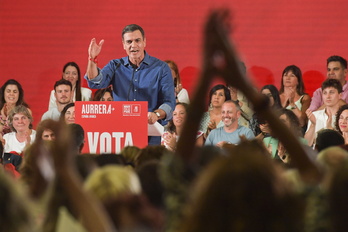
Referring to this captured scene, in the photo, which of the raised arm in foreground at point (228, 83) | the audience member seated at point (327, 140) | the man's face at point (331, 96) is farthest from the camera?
the man's face at point (331, 96)

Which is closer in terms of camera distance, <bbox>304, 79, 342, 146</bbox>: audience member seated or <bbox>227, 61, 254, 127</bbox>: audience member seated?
<bbox>304, 79, 342, 146</bbox>: audience member seated

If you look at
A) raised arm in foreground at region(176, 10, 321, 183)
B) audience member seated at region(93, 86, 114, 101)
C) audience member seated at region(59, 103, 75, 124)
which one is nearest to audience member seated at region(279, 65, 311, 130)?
audience member seated at region(93, 86, 114, 101)

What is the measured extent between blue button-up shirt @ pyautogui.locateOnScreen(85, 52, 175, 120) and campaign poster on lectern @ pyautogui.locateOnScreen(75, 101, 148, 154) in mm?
674

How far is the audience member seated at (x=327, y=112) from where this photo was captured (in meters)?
6.14

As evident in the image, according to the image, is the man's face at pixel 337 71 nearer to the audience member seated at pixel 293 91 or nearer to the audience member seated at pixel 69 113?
the audience member seated at pixel 293 91

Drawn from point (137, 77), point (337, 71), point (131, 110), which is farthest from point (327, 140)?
point (337, 71)

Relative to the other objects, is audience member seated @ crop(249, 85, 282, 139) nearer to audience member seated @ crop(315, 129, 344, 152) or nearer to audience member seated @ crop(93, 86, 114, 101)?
audience member seated @ crop(93, 86, 114, 101)

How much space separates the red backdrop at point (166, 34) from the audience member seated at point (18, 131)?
178cm

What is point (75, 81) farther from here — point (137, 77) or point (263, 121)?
point (263, 121)

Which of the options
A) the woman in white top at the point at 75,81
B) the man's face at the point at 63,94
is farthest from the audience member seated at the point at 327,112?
the woman in white top at the point at 75,81

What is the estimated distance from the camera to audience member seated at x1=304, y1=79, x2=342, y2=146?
6141 mm

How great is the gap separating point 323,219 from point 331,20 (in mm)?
6445

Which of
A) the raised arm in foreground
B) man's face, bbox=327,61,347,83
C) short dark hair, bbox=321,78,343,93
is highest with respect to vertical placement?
man's face, bbox=327,61,347,83

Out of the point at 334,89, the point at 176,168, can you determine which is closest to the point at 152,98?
the point at 334,89
